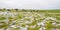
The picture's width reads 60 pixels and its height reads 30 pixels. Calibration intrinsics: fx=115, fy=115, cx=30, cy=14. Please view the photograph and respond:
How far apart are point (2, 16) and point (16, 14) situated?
0.31 metres

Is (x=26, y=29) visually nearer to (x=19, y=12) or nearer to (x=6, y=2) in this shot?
(x=19, y=12)

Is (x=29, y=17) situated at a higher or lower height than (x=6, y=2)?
lower

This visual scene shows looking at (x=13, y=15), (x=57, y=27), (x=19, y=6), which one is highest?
(x=19, y=6)

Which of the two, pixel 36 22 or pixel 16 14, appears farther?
pixel 16 14

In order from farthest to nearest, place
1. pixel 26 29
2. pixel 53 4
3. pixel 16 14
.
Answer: pixel 16 14
pixel 53 4
pixel 26 29

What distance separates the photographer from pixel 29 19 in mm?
2588

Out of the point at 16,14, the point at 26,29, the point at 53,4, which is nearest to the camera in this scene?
the point at 26,29

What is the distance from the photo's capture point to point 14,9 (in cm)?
251

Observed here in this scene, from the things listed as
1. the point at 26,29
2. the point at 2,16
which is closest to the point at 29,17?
the point at 26,29

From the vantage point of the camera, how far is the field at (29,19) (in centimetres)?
229

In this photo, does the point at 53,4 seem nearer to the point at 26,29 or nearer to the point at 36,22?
the point at 36,22

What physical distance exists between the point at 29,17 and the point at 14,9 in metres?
0.38

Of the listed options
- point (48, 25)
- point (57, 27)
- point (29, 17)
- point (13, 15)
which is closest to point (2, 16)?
point (13, 15)

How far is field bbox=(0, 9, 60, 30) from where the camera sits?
7.51ft
